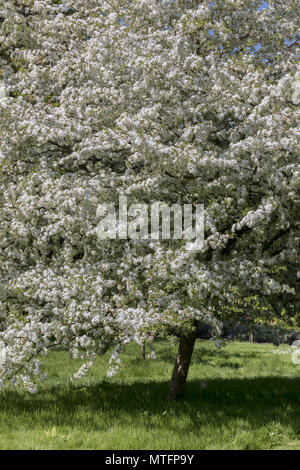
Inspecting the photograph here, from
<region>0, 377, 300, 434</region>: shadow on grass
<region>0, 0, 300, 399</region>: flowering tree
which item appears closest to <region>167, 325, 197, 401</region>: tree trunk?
<region>0, 0, 300, 399</region>: flowering tree

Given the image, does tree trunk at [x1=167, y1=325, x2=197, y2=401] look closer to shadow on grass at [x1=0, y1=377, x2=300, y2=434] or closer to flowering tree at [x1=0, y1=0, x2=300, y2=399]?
flowering tree at [x1=0, y1=0, x2=300, y2=399]

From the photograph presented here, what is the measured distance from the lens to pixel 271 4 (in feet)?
41.6

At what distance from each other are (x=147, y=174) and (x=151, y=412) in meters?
5.10

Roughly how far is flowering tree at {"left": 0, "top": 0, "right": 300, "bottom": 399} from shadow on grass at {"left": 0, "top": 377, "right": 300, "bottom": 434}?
910 mm

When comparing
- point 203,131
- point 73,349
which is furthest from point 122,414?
point 203,131

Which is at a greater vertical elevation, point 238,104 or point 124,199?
point 238,104

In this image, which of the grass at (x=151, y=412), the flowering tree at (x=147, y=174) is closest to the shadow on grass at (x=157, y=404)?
the grass at (x=151, y=412)

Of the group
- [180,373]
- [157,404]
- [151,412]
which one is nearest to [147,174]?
[180,373]

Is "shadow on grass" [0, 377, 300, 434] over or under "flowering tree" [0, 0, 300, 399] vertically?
under

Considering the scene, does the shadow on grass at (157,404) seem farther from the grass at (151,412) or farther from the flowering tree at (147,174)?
the flowering tree at (147,174)

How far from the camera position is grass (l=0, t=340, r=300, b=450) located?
8883mm

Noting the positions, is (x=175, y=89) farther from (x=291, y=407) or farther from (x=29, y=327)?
(x=291, y=407)

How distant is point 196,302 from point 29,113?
18.4 feet

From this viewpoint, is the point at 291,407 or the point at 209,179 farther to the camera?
the point at 291,407
